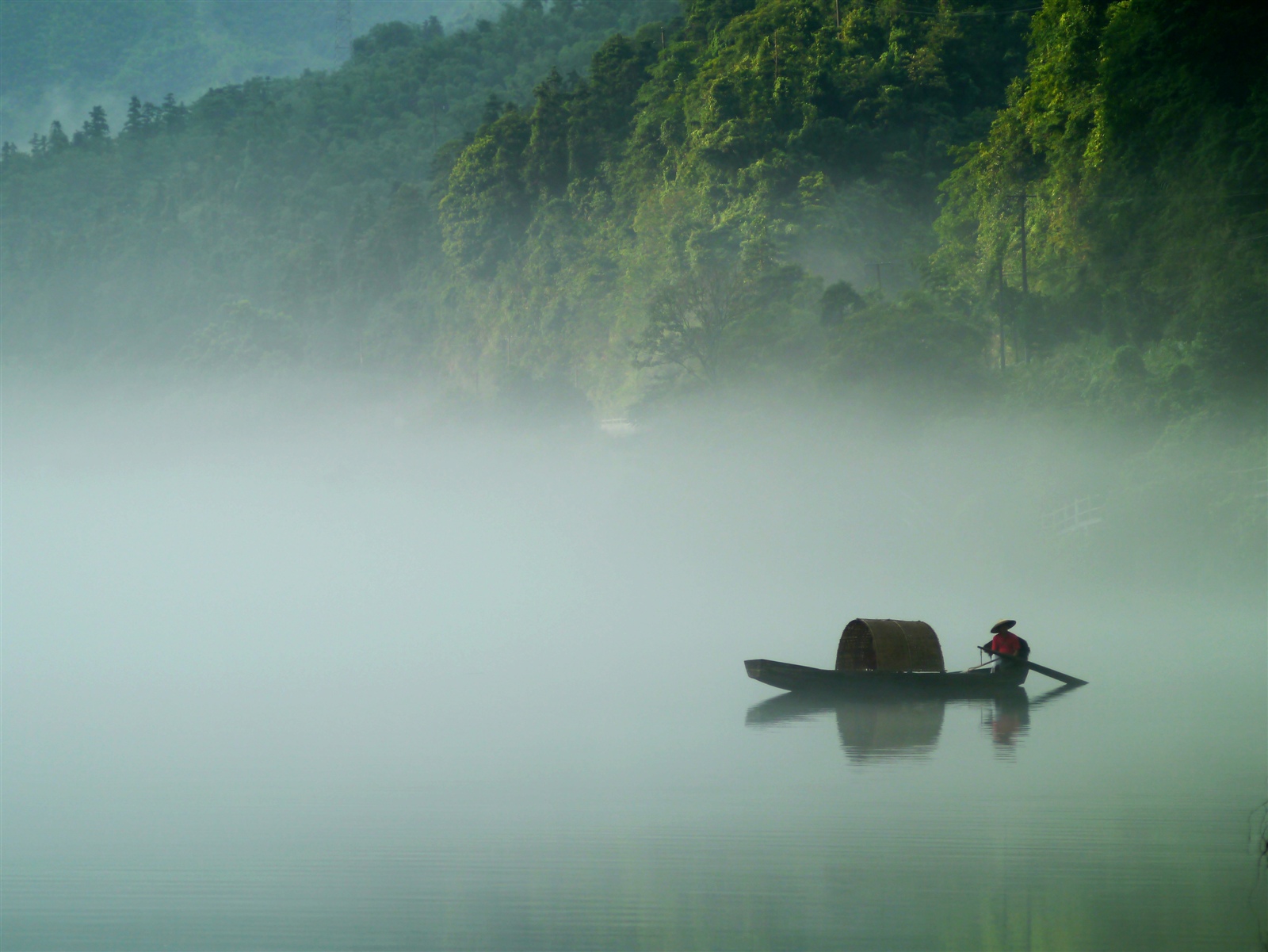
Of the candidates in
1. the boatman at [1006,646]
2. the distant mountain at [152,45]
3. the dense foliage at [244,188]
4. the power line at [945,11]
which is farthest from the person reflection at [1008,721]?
the distant mountain at [152,45]

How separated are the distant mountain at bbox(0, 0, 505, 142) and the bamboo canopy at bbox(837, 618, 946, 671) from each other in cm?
11550

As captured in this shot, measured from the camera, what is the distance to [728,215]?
5106cm

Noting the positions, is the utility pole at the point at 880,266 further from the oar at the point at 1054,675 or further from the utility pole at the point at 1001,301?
the oar at the point at 1054,675

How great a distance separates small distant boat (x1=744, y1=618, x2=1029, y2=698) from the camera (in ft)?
51.3

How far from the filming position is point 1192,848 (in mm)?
8797

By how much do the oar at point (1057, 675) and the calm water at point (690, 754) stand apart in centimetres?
40

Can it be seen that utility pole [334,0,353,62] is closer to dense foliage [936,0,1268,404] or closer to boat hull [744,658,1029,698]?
dense foliage [936,0,1268,404]

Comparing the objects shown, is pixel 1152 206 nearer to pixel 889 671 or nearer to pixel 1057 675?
pixel 1057 675

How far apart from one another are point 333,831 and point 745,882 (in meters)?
3.04

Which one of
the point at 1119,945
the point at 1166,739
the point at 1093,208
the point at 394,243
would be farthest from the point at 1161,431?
the point at 394,243

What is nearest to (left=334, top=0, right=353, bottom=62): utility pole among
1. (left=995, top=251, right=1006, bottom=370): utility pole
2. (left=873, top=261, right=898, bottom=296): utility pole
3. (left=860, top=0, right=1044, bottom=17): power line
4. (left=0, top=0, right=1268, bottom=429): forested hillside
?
(left=0, top=0, right=1268, bottom=429): forested hillside

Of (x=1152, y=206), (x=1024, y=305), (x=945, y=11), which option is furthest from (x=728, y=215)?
(x=1152, y=206)

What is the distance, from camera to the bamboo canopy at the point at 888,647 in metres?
→ 16.2

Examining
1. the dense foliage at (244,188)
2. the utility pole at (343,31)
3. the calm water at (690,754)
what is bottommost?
the calm water at (690,754)
